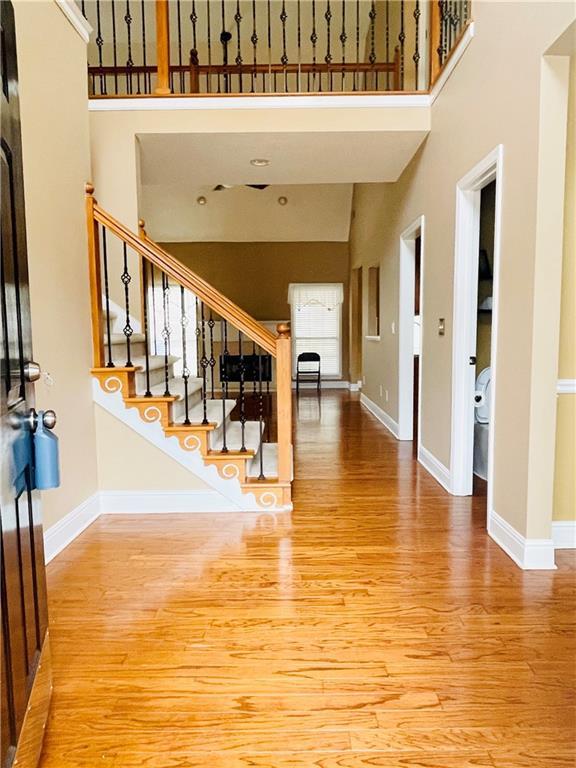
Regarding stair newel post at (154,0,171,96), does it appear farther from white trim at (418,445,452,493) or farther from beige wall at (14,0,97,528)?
white trim at (418,445,452,493)

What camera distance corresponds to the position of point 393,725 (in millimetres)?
1357

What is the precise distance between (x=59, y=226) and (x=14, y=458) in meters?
1.92

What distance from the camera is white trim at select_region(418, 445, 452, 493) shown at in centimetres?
342

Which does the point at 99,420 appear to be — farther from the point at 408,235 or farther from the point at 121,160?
the point at 408,235

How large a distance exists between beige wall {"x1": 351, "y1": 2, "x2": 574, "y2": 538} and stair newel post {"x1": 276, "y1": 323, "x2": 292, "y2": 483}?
1181mm

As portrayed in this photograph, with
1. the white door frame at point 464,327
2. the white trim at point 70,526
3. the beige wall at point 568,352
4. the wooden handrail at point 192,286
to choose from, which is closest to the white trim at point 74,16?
the wooden handrail at point 192,286

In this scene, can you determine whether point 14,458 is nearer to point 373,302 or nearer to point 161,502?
point 161,502

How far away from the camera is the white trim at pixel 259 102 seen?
11.8 feet

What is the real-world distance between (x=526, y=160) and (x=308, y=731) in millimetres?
2410

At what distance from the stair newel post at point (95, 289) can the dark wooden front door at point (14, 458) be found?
176cm

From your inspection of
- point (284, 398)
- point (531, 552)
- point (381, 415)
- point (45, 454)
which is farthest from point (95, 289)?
point (381, 415)

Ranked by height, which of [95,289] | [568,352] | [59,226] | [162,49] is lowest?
[568,352]

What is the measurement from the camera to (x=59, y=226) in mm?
2574

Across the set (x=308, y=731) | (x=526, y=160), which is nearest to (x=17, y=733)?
(x=308, y=731)
